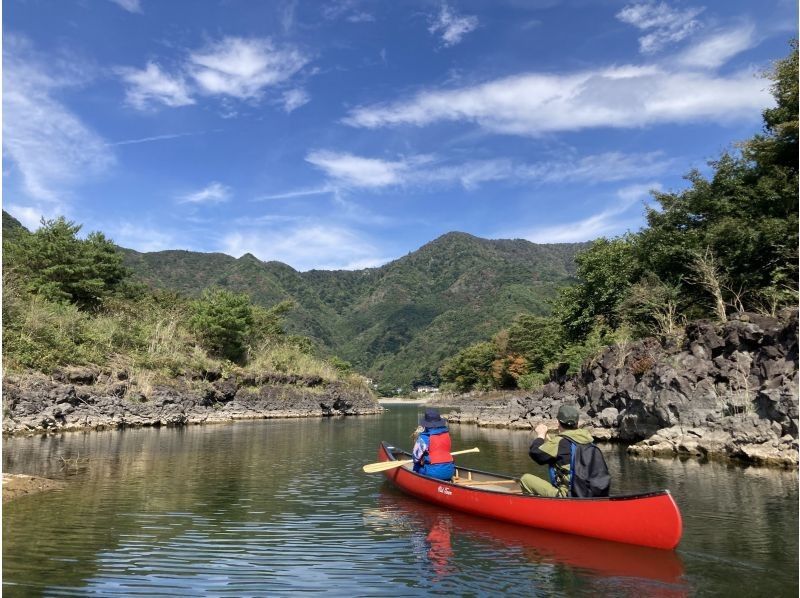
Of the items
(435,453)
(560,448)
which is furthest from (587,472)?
(435,453)

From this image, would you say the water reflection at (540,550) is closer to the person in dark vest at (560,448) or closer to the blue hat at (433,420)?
the person in dark vest at (560,448)

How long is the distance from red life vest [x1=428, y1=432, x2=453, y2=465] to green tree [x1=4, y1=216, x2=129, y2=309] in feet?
116

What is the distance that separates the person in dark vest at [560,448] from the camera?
8828 mm

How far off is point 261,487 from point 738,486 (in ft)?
38.2

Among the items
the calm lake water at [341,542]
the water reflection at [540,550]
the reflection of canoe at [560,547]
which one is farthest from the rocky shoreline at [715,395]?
the water reflection at [540,550]

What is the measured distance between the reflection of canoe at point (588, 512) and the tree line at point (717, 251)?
→ 1586cm

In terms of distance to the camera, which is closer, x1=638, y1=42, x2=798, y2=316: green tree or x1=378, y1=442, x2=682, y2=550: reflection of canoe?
x1=378, y1=442, x2=682, y2=550: reflection of canoe

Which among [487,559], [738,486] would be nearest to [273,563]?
[487,559]

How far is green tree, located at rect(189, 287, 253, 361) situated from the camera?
4669 centimetres

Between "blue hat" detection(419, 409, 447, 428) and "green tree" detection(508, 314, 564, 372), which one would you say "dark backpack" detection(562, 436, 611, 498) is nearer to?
"blue hat" detection(419, 409, 447, 428)

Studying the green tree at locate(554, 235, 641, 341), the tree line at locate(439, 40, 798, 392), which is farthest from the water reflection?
the green tree at locate(554, 235, 641, 341)

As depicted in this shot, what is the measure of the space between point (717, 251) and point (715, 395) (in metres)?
9.82

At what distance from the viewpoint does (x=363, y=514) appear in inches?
442

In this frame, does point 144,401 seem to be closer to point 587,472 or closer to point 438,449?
point 438,449
